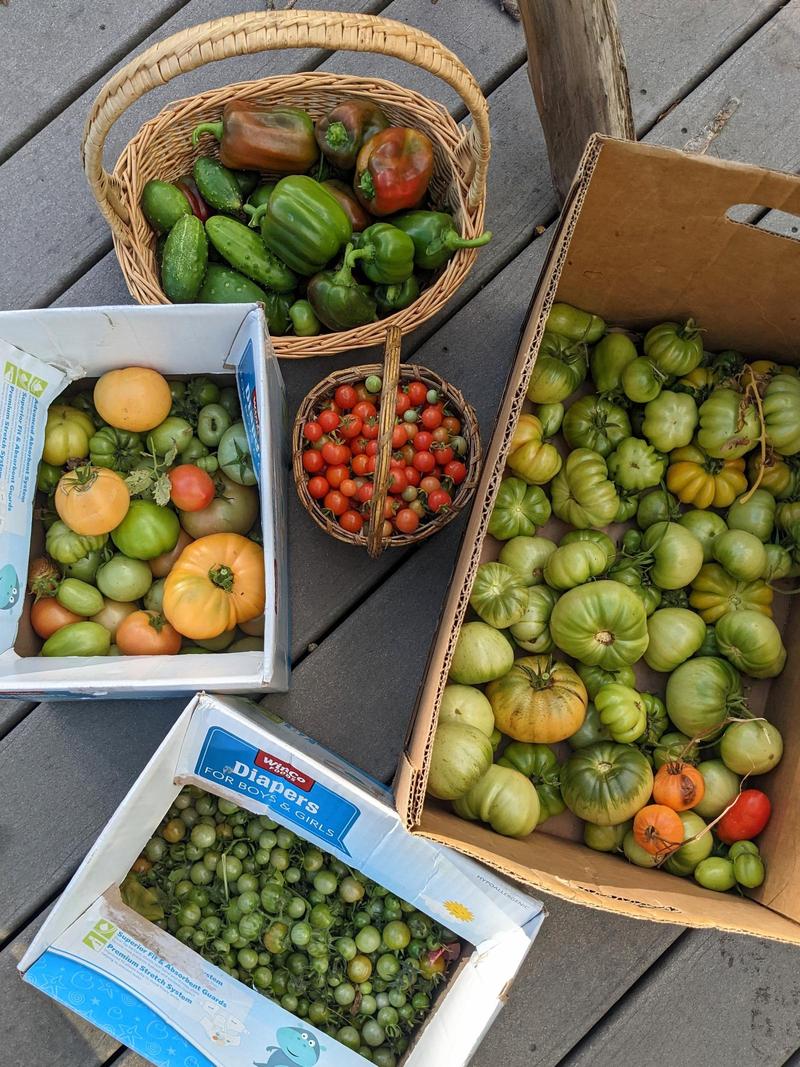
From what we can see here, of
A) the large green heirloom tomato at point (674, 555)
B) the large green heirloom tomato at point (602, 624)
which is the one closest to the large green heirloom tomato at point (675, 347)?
the large green heirloom tomato at point (674, 555)

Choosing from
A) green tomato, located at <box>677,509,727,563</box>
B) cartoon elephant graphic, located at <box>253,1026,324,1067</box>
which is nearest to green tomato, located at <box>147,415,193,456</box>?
green tomato, located at <box>677,509,727,563</box>

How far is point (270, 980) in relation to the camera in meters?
1.24

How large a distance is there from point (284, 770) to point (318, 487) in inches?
16.4

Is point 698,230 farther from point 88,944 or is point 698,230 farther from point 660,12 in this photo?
point 88,944

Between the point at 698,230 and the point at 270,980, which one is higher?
the point at 698,230

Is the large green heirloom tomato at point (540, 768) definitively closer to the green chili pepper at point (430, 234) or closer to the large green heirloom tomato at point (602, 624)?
the large green heirloom tomato at point (602, 624)

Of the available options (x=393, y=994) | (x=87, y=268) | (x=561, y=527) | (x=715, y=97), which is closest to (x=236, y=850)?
(x=393, y=994)

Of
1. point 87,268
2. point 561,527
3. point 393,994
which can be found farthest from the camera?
point 87,268

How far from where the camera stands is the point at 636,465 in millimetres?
1262

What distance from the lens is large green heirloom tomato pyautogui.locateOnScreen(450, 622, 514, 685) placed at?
1175 millimetres

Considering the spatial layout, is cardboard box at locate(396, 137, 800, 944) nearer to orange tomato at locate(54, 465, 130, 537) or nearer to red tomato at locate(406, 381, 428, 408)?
red tomato at locate(406, 381, 428, 408)

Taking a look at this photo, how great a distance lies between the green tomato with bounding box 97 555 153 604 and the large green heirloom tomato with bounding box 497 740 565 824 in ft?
1.99

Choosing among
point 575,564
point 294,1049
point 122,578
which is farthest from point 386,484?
point 294,1049

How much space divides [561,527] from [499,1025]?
0.86m
